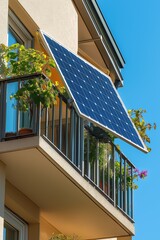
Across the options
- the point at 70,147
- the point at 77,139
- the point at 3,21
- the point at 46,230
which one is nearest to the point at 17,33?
the point at 3,21

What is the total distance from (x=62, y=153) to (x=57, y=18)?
4.48m

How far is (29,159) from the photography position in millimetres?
12711

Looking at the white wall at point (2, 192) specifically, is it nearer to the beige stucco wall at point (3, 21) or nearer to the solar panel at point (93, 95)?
the solar panel at point (93, 95)

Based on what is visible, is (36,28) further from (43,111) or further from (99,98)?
(43,111)

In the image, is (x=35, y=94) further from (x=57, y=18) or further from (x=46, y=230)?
(x=57, y=18)

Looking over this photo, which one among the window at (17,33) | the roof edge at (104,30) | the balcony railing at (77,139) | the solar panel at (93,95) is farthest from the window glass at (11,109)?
the roof edge at (104,30)

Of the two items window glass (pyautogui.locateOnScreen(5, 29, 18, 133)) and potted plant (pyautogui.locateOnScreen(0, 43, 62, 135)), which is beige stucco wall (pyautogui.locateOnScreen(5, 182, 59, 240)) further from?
potted plant (pyautogui.locateOnScreen(0, 43, 62, 135))

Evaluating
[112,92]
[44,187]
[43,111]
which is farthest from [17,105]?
[112,92]

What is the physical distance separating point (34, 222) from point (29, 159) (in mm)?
2224

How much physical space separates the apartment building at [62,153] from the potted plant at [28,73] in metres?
0.13

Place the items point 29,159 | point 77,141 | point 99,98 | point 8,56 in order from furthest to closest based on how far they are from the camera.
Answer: point 99,98 < point 77,141 < point 8,56 < point 29,159

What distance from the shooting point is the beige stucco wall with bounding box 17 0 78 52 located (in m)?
15.9

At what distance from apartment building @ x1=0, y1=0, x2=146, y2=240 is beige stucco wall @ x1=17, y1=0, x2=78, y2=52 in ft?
0.06

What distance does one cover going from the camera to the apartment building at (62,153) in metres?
12.8
